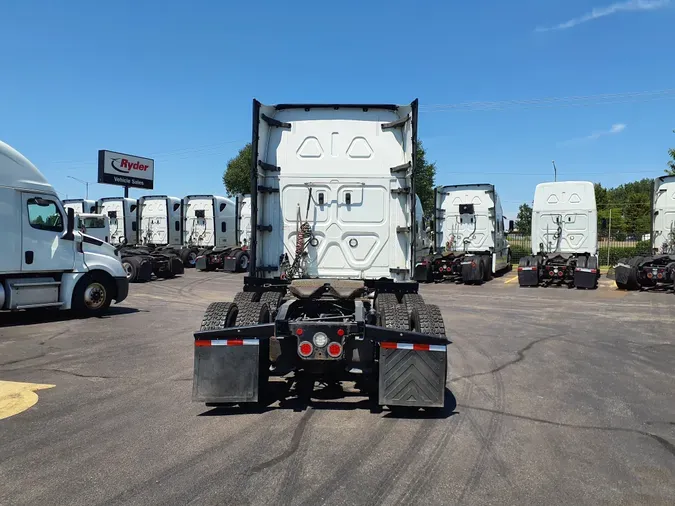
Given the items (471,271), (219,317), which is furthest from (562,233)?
(219,317)

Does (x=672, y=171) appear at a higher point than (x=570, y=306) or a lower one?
higher

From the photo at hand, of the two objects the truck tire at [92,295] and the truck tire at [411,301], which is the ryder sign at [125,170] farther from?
the truck tire at [411,301]

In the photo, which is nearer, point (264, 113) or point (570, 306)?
point (264, 113)

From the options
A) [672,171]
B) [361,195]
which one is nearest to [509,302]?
[361,195]

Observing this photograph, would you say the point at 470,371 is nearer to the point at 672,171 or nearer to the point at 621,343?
the point at 621,343

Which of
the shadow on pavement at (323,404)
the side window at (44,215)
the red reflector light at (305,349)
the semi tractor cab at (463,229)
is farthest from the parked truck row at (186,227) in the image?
the red reflector light at (305,349)

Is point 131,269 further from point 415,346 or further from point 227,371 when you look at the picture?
point 415,346

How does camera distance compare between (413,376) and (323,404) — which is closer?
(413,376)

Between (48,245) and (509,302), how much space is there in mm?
11818

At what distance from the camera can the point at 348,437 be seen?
4559 mm

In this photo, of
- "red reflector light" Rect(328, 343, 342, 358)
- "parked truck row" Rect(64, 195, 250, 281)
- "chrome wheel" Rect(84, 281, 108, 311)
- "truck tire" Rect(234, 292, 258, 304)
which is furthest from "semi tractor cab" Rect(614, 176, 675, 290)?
"parked truck row" Rect(64, 195, 250, 281)

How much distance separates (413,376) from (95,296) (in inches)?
368

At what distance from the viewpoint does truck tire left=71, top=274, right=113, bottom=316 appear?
458 inches

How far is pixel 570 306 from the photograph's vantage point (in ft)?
46.6
